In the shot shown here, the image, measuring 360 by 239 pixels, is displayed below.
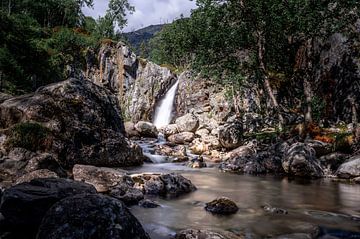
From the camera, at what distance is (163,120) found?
2104 inches

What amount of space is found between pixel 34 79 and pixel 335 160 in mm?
39584

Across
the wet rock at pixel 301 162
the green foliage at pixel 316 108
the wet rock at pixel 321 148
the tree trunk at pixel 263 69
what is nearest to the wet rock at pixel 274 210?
the wet rock at pixel 301 162

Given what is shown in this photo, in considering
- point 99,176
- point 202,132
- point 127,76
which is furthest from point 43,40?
point 99,176

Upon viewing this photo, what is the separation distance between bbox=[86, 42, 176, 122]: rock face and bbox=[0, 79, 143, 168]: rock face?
3625cm

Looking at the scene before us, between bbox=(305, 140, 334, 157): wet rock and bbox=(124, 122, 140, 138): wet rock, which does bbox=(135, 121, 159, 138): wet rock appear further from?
bbox=(305, 140, 334, 157): wet rock

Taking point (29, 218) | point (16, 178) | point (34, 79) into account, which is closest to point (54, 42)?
point (34, 79)

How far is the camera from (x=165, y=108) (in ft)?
181

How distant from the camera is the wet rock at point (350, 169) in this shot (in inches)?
661

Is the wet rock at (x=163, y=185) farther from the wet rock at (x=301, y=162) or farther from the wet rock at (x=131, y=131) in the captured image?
the wet rock at (x=131, y=131)

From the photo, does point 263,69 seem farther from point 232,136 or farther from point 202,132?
point 202,132

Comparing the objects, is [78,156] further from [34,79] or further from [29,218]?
[34,79]

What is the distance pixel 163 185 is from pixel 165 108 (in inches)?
1675

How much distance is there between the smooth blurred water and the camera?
883 centimetres

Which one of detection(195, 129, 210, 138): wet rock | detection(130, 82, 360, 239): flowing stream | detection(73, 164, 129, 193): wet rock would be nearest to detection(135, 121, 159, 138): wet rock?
detection(195, 129, 210, 138): wet rock
